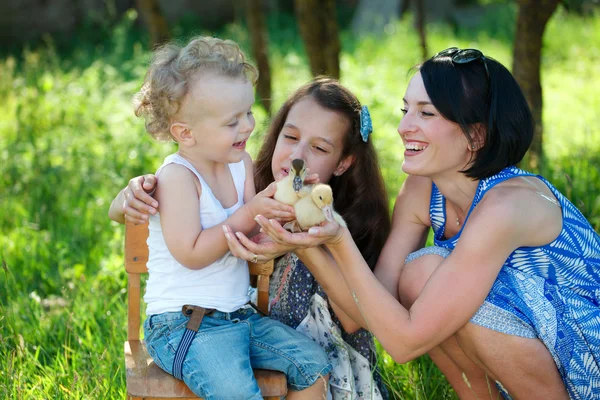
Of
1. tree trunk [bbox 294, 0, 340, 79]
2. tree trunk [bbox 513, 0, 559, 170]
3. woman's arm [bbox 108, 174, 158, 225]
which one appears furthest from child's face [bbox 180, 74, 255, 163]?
tree trunk [bbox 294, 0, 340, 79]

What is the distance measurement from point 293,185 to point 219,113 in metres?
0.42

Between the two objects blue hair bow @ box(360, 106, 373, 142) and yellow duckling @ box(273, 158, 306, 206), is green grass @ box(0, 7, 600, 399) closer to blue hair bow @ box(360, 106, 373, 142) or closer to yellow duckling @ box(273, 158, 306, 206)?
yellow duckling @ box(273, 158, 306, 206)

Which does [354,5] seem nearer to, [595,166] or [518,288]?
[595,166]

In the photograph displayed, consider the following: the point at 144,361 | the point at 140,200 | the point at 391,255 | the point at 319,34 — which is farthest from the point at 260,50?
the point at 144,361

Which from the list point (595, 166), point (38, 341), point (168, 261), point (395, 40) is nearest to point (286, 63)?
point (395, 40)

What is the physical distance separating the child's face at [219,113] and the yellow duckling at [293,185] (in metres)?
0.29

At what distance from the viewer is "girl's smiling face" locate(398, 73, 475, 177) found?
2512mm

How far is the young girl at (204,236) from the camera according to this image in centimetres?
231

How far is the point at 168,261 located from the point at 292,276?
1.89 ft

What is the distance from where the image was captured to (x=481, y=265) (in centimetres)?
235

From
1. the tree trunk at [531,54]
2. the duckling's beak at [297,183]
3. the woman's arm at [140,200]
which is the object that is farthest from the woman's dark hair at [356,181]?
the tree trunk at [531,54]

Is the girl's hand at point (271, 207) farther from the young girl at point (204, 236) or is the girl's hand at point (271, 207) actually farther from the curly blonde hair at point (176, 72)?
the curly blonde hair at point (176, 72)

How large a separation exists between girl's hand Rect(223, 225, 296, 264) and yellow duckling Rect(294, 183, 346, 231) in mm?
170

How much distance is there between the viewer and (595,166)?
4633mm
